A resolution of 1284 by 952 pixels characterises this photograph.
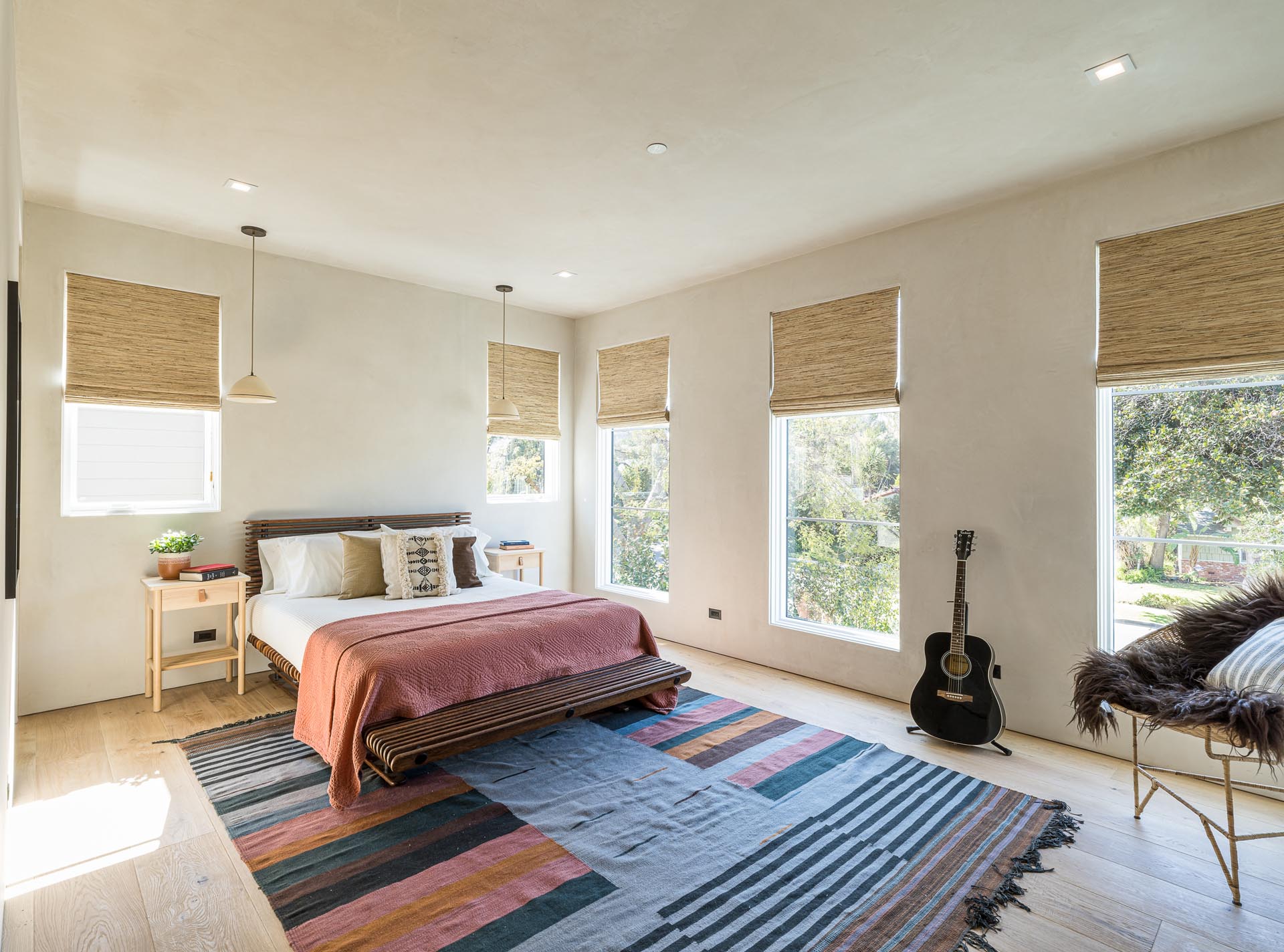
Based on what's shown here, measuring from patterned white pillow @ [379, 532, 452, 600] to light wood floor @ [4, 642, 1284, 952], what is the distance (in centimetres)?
116

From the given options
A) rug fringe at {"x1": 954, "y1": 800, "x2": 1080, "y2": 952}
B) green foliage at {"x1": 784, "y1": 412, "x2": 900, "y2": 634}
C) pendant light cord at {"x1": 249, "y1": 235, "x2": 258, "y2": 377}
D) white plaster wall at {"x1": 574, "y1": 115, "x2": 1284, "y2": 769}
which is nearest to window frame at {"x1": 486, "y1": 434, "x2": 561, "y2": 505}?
white plaster wall at {"x1": 574, "y1": 115, "x2": 1284, "y2": 769}

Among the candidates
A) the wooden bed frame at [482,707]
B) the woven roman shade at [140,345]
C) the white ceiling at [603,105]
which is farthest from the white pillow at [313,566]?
the white ceiling at [603,105]

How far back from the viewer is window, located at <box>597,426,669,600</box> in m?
5.59

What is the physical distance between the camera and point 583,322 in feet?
20.3

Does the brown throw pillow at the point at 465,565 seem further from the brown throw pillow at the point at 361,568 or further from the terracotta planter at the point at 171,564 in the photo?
the terracotta planter at the point at 171,564

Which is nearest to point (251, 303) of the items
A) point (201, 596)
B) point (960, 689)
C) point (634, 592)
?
point (201, 596)

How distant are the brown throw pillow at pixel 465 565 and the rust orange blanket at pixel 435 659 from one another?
542mm

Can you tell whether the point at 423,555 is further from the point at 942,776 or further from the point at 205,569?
the point at 942,776

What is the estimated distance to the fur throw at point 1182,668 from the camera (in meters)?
2.20

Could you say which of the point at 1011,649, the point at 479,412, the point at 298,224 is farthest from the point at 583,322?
the point at 1011,649

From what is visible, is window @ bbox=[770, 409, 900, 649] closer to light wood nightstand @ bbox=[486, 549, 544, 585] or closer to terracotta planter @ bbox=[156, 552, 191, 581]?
light wood nightstand @ bbox=[486, 549, 544, 585]

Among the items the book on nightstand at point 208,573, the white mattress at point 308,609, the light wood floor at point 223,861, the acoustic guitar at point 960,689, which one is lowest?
the light wood floor at point 223,861

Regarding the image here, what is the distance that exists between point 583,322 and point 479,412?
4.47ft

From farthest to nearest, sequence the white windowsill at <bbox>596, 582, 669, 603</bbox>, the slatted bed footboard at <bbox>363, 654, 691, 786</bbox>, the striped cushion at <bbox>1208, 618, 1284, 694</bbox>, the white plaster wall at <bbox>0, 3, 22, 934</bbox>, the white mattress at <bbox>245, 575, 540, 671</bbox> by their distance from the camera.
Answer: the white windowsill at <bbox>596, 582, 669, 603</bbox>
the white mattress at <bbox>245, 575, 540, 671</bbox>
the slatted bed footboard at <bbox>363, 654, 691, 786</bbox>
the striped cushion at <bbox>1208, 618, 1284, 694</bbox>
the white plaster wall at <bbox>0, 3, 22, 934</bbox>
